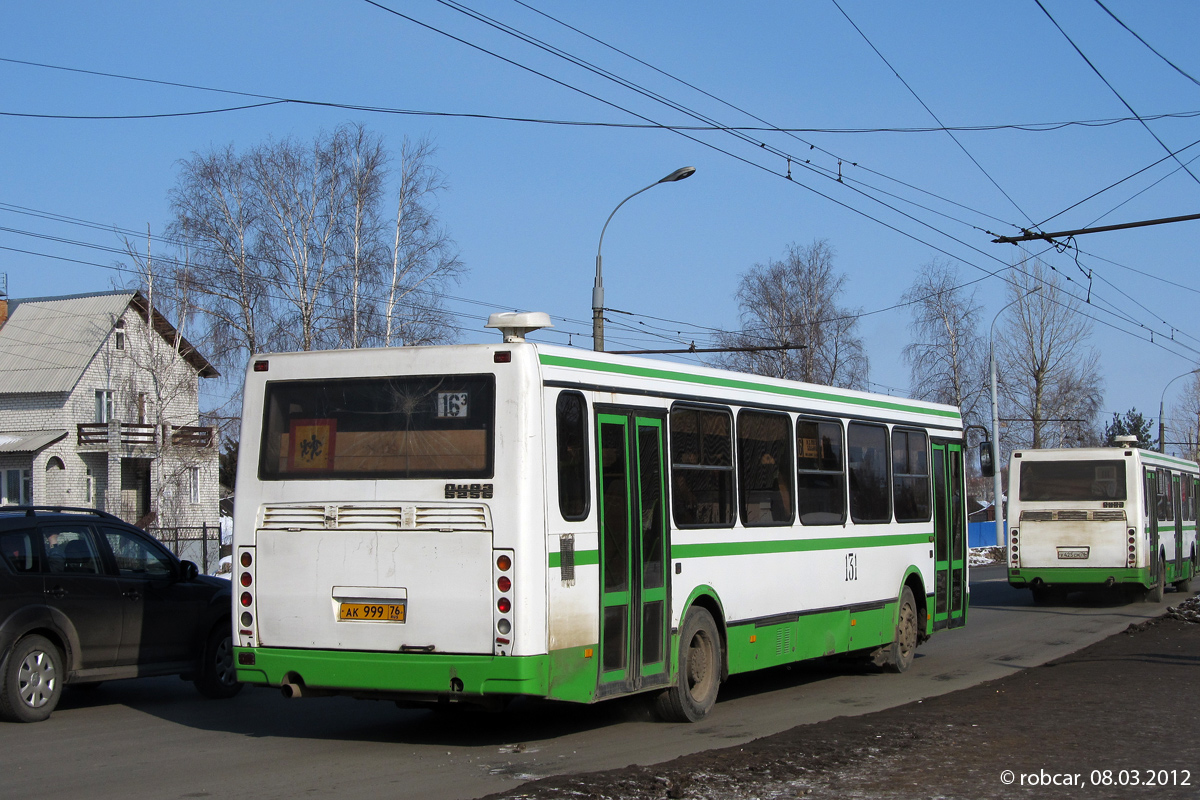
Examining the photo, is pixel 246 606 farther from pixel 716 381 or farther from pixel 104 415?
pixel 104 415

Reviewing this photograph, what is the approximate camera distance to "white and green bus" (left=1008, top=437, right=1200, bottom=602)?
2220 cm

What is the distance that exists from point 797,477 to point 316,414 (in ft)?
15.8

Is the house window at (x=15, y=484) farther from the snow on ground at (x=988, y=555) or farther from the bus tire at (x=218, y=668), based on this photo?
the bus tire at (x=218, y=668)

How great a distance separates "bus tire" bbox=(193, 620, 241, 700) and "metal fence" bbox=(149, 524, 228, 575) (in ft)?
69.7

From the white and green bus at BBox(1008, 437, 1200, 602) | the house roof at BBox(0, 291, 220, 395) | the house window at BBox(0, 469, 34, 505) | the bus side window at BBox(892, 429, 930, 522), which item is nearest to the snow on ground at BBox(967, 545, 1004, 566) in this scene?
the white and green bus at BBox(1008, 437, 1200, 602)

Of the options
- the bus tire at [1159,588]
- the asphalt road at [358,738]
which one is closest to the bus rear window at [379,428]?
the asphalt road at [358,738]

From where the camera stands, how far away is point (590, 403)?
896 cm

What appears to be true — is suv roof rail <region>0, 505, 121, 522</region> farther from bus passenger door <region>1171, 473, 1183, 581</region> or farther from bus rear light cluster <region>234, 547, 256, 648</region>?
bus passenger door <region>1171, 473, 1183, 581</region>

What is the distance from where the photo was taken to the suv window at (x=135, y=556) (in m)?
11.0

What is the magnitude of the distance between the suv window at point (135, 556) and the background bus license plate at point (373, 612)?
3.40 metres

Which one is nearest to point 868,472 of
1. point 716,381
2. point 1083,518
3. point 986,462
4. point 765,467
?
point 765,467

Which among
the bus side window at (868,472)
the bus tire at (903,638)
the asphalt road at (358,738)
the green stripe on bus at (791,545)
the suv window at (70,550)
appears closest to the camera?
the asphalt road at (358,738)

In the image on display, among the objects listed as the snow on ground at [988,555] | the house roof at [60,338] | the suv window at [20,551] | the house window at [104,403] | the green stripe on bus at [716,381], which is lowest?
the snow on ground at [988,555]

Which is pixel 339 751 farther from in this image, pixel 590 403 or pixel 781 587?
pixel 781 587
